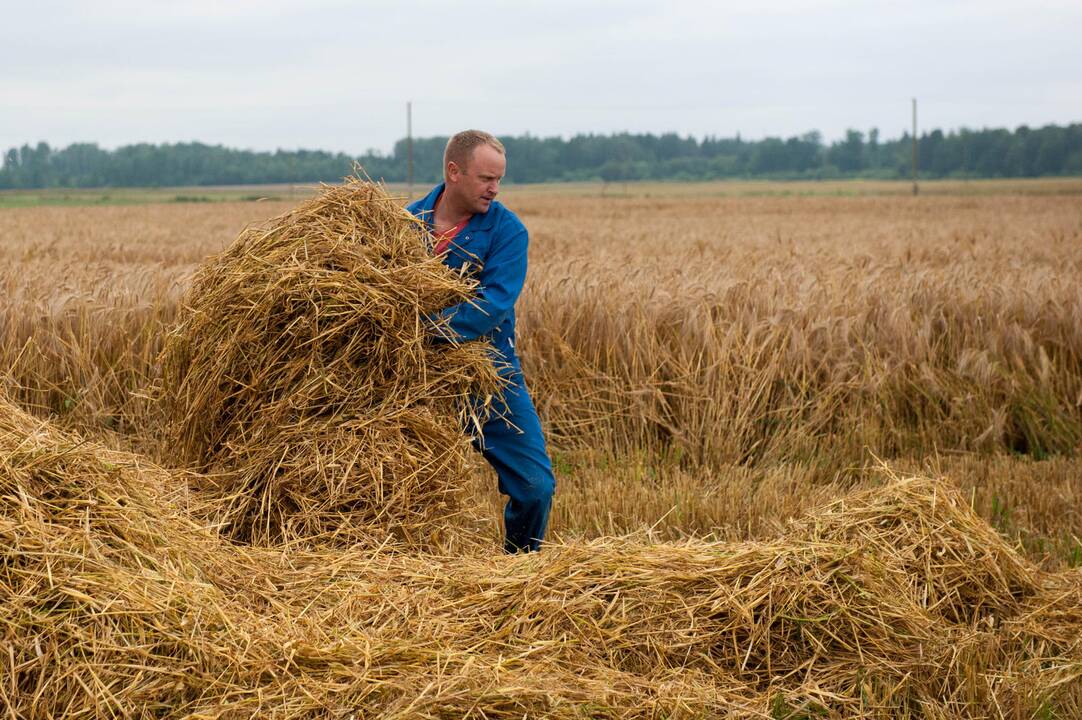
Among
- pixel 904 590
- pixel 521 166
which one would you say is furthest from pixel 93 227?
pixel 521 166

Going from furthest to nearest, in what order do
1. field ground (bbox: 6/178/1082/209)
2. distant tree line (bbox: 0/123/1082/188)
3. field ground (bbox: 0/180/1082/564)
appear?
distant tree line (bbox: 0/123/1082/188)
field ground (bbox: 6/178/1082/209)
field ground (bbox: 0/180/1082/564)

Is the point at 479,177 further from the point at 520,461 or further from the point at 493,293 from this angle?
the point at 520,461

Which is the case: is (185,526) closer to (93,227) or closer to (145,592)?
(145,592)

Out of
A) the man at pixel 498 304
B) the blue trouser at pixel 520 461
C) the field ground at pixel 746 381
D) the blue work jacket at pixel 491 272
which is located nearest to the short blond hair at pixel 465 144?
the man at pixel 498 304

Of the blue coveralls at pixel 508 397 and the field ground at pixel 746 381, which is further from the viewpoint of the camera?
the field ground at pixel 746 381

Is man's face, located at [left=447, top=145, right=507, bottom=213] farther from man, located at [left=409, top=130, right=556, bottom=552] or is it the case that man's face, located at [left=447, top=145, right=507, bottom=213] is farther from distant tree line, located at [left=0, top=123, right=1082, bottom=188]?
distant tree line, located at [left=0, top=123, right=1082, bottom=188]

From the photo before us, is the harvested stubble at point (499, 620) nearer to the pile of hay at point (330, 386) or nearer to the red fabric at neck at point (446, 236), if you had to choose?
the pile of hay at point (330, 386)

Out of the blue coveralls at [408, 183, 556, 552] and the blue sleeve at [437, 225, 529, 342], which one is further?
the blue coveralls at [408, 183, 556, 552]

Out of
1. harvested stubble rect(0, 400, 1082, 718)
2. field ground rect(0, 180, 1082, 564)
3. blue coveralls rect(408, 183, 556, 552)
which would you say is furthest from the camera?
field ground rect(0, 180, 1082, 564)

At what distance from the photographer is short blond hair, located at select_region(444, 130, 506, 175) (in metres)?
3.94

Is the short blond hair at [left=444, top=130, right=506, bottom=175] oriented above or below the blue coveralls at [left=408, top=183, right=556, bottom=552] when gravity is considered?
above

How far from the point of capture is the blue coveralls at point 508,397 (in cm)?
395

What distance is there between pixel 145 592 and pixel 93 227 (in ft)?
68.2

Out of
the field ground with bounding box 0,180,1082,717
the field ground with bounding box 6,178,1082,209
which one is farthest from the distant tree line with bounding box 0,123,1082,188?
the field ground with bounding box 0,180,1082,717
